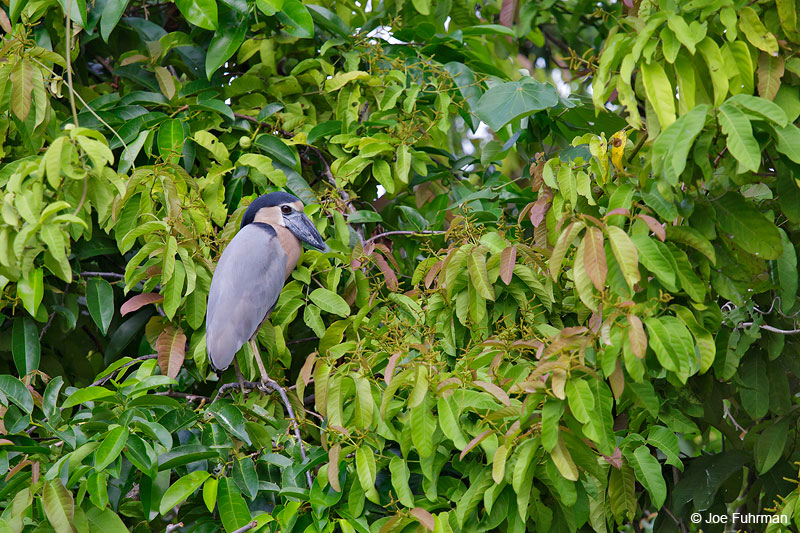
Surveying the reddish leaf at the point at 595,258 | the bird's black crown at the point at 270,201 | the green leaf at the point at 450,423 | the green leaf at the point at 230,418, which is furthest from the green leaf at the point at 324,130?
the reddish leaf at the point at 595,258

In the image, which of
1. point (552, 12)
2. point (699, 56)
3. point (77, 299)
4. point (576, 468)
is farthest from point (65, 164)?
point (552, 12)

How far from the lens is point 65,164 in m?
1.54

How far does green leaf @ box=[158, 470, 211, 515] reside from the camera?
171 cm

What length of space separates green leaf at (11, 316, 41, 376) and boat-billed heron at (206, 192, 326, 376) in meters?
0.48

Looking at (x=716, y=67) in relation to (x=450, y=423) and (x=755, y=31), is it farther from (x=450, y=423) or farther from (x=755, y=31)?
(x=450, y=423)

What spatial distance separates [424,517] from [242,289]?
1216 mm

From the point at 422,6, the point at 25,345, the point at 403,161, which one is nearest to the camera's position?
the point at 25,345

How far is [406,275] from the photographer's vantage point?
2635 millimetres

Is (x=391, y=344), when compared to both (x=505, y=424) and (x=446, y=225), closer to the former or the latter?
(x=505, y=424)

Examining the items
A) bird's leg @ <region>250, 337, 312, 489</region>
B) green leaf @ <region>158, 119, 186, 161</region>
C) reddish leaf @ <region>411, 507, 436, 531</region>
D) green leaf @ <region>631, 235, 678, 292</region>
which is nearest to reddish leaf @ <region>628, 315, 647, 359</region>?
green leaf @ <region>631, 235, 678, 292</region>

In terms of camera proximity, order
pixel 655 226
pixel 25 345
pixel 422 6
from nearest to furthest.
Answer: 1. pixel 655 226
2. pixel 25 345
3. pixel 422 6

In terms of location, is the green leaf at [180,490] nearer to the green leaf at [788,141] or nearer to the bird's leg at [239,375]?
the bird's leg at [239,375]

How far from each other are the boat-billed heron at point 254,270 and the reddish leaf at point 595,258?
3.90ft

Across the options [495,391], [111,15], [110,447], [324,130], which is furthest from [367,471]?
[111,15]
